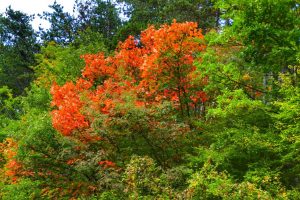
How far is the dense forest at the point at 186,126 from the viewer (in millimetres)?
10242

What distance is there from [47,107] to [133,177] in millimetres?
15345

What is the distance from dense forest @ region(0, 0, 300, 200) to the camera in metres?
10.2

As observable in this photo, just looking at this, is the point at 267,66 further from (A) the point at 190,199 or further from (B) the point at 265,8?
(A) the point at 190,199

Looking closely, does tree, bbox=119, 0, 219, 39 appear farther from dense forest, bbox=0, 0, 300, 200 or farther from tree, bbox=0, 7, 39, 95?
tree, bbox=0, 7, 39, 95

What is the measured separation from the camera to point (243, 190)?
27.4 ft

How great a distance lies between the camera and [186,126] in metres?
13.9

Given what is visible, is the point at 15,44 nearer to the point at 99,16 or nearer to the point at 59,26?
the point at 59,26

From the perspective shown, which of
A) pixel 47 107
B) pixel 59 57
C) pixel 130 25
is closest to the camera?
pixel 47 107

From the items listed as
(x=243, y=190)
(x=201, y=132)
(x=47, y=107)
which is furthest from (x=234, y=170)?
(x=47, y=107)

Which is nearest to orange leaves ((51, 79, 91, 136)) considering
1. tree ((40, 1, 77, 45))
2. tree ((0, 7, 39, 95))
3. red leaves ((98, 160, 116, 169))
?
red leaves ((98, 160, 116, 169))

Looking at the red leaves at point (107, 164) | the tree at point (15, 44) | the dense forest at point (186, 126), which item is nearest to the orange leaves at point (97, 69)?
the dense forest at point (186, 126)

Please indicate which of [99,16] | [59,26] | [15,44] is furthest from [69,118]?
[15,44]

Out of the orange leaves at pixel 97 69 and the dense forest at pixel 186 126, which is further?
the orange leaves at pixel 97 69

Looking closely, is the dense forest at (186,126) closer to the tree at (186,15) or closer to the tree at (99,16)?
the tree at (186,15)
